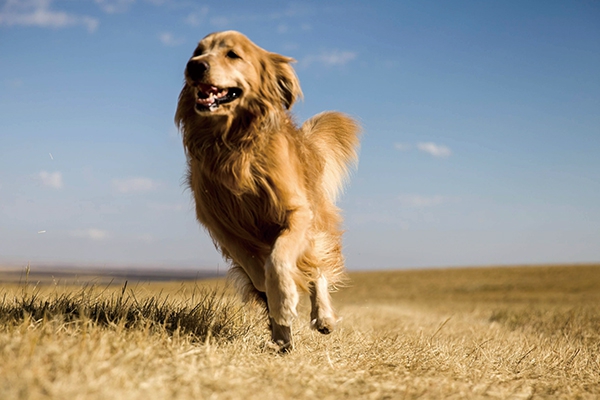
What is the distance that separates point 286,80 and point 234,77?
505 mm

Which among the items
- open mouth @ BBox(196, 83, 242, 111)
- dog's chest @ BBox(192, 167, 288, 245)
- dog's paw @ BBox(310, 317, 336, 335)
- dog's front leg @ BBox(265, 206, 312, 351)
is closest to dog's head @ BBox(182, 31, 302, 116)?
open mouth @ BBox(196, 83, 242, 111)

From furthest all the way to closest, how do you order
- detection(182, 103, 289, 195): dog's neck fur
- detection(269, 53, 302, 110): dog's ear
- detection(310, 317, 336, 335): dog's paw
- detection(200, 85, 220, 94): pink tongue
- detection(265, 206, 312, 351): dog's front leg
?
1. detection(310, 317, 336, 335): dog's paw
2. detection(269, 53, 302, 110): dog's ear
3. detection(182, 103, 289, 195): dog's neck fur
4. detection(200, 85, 220, 94): pink tongue
5. detection(265, 206, 312, 351): dog's front leg

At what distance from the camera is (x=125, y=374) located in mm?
2293

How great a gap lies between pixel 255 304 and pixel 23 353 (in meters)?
2.34

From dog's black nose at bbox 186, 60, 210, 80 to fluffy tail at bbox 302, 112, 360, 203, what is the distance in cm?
149

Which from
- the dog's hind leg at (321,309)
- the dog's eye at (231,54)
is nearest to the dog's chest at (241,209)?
the dog's hind leg at (321,309)

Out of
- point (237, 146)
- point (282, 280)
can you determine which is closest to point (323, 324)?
point (282, 280)

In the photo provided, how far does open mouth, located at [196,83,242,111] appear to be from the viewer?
11.7 ft

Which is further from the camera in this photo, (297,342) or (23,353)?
(297,342)

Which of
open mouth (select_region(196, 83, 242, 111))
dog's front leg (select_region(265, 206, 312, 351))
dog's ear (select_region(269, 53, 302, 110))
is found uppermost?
dog's ear (select_region(269, 53, 302, 110))

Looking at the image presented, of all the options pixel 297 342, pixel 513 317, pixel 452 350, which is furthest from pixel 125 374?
pixel 513 317

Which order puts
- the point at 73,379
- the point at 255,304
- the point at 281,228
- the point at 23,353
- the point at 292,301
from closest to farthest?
1. the point at 73,379
2. the point at 23,353
3. the point at 292,301
4. the point at 281,228
5. the point at 255,304

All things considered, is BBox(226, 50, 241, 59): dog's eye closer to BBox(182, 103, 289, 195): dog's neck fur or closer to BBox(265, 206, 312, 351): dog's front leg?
BBox(182, 103, 289, 195): dog's neck fur

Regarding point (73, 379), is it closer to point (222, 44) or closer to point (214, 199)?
point (214, 199)
